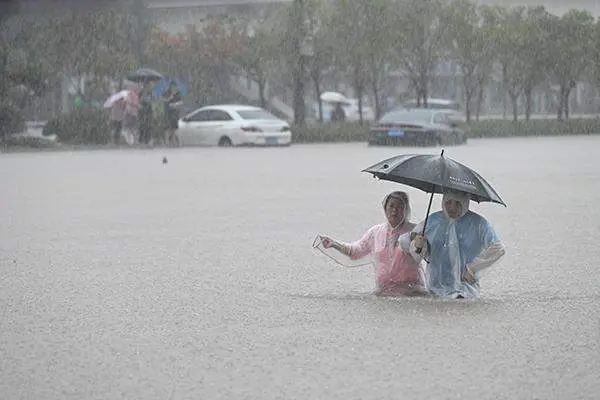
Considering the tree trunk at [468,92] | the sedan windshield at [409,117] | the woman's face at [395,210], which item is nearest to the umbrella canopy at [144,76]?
the sedan windshield at [409,117]

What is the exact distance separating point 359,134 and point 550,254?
3423cm

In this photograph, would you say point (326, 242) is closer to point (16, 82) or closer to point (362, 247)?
point (362, 247)

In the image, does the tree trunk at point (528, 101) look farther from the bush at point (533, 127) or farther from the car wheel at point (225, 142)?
the car wheel at point (225, 142)

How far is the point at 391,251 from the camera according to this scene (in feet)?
31.1

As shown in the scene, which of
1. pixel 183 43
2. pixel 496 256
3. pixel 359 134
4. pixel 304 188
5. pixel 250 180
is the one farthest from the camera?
pixel 183 43

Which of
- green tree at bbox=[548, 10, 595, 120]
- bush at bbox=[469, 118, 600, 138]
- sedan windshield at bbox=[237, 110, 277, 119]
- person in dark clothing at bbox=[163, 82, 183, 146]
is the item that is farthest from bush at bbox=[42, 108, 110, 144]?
green tree at bbox=[548, 10, 595, 120]

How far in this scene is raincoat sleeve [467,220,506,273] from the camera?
9109 millimetres

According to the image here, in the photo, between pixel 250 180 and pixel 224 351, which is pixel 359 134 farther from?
pixel 224 351

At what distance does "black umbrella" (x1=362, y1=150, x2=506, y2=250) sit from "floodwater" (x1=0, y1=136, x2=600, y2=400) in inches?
29.4

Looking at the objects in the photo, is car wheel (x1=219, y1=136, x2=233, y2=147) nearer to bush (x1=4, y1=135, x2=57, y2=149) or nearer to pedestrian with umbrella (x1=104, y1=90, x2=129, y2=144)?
pedestrian with umbrella (x1=104, y1=90, x2=129, y2=144)

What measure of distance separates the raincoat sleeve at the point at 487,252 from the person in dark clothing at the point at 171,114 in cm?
3040

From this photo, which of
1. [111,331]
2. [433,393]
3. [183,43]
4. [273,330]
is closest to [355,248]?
[273,330]

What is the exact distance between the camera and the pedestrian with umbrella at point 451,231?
909 cm

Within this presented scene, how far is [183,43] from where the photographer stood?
50438mm
